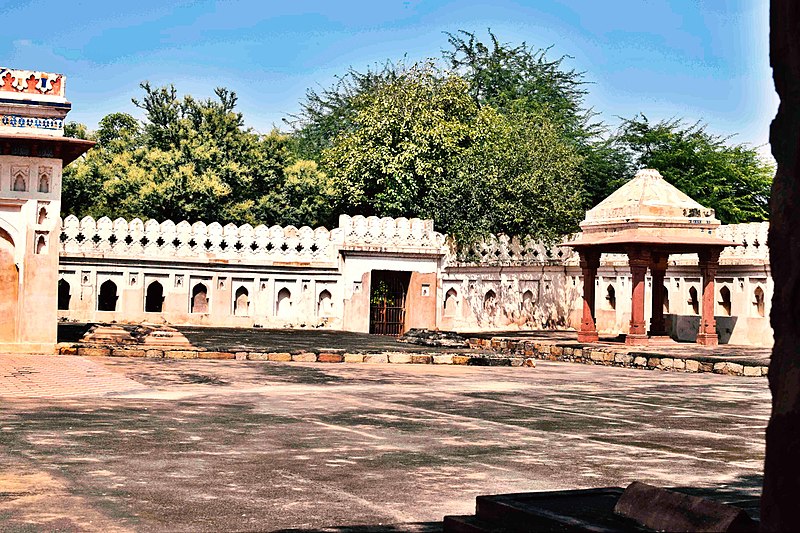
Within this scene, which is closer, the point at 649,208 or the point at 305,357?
the point at 305,357

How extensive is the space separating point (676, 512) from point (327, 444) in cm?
566

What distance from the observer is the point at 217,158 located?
111 feet

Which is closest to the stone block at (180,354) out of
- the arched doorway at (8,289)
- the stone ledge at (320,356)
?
the stone ledge at (320,356)

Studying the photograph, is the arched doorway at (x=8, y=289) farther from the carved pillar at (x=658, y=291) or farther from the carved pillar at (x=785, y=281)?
the carved pillar at (x=785, y=281)

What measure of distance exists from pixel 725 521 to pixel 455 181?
27912 mm

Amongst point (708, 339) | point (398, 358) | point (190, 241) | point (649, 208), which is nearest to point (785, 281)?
point (398, 358)

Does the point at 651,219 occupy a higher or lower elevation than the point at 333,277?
higher

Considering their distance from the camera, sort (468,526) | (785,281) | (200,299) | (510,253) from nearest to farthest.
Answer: (785,281) → (468,526) → (200,299) → (510,253)

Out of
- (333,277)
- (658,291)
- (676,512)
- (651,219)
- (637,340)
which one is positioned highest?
(651,219)

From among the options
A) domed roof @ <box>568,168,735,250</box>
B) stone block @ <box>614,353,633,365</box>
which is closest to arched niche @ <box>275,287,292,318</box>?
domed roof @ <box>568,168,735,250</box>

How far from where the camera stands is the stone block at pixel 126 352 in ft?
61.2

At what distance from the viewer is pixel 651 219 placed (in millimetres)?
21500

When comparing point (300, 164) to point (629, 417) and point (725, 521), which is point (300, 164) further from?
point (725, 521)

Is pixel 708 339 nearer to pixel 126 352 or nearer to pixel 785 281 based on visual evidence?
pixel 126 352
